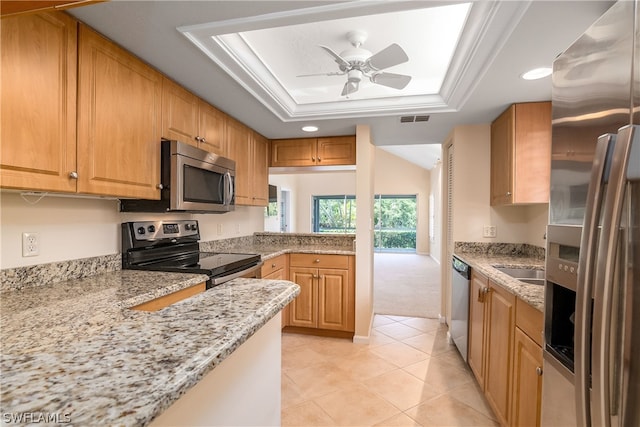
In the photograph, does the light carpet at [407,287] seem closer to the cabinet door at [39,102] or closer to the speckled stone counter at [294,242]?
the speckled stone counter at [294,242]

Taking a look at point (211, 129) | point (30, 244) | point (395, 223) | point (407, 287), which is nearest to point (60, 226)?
point (30, 244)

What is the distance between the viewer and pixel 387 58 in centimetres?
178

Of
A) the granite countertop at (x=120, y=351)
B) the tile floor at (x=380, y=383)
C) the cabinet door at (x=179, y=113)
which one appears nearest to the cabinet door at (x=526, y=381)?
the tile floor at (x=380, y=383)

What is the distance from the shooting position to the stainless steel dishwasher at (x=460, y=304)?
2424 mm

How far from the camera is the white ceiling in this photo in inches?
52.8

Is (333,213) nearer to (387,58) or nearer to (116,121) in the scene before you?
(387,58)

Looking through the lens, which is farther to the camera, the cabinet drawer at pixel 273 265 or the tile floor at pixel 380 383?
the cabinet drawer at pixel 273 265

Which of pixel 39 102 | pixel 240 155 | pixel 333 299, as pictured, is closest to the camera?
pixel 39 102

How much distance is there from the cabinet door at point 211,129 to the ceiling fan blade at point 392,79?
1.30 metres

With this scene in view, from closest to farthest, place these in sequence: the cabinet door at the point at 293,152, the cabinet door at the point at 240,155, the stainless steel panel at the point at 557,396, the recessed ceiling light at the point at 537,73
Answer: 1. the stainless steel panel at the point at 557,396
2. the recessed ceiling light at the point at 537,73
3. the cabinet door at the point at 240,155
4. the cabinet door at the point at 293,152

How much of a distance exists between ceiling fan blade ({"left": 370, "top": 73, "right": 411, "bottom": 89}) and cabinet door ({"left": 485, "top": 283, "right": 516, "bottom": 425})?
1.41m

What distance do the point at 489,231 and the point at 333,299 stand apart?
5.36 ft

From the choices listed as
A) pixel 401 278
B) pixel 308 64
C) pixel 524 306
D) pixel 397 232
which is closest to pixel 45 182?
pixel 308 64

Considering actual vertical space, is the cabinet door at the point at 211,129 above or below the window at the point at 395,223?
above
